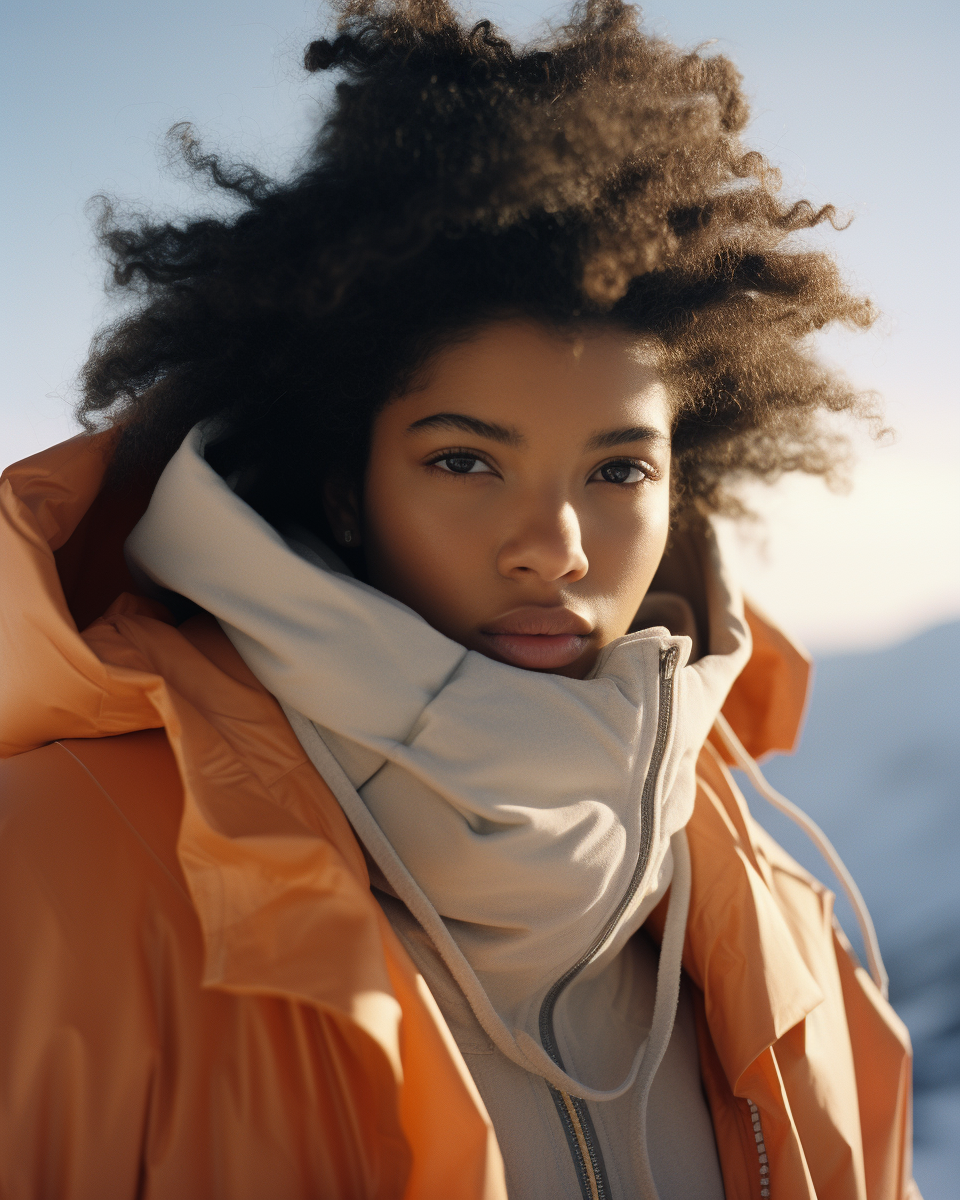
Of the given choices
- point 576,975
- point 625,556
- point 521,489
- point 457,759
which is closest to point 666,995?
point 576,975

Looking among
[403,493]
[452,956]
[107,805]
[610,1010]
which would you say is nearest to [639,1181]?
[610,1010]

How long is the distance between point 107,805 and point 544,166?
0.91 meters

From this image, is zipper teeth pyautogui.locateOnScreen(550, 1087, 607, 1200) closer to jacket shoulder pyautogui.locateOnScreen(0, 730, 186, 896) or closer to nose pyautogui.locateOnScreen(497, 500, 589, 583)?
jacket shoulder pyautogui.locateOnScreen(0, 730, 186, 896)

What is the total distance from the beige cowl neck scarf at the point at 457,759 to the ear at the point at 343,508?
0.22 m

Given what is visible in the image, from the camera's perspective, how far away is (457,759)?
3.58ft

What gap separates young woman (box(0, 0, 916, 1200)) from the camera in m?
0.93

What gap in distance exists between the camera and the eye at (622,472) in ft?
4.14

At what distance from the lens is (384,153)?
1133mm

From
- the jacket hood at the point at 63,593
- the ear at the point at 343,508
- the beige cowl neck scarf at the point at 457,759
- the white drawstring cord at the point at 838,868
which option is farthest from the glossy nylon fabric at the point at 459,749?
the white drawstring cord at the point at 838,868

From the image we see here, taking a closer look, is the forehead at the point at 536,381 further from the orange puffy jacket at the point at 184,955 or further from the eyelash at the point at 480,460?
the orange puffy jacket at the point at 184,955

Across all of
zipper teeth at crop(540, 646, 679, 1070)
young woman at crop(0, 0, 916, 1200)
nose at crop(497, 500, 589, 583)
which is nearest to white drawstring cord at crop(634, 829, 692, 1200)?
young woman at crop(0, 0, 916, 1200)

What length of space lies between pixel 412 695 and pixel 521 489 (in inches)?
11.9

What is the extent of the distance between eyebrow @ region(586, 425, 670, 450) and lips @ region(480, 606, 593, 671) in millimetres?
221

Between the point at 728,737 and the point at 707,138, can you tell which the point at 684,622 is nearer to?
the point at 728,737
